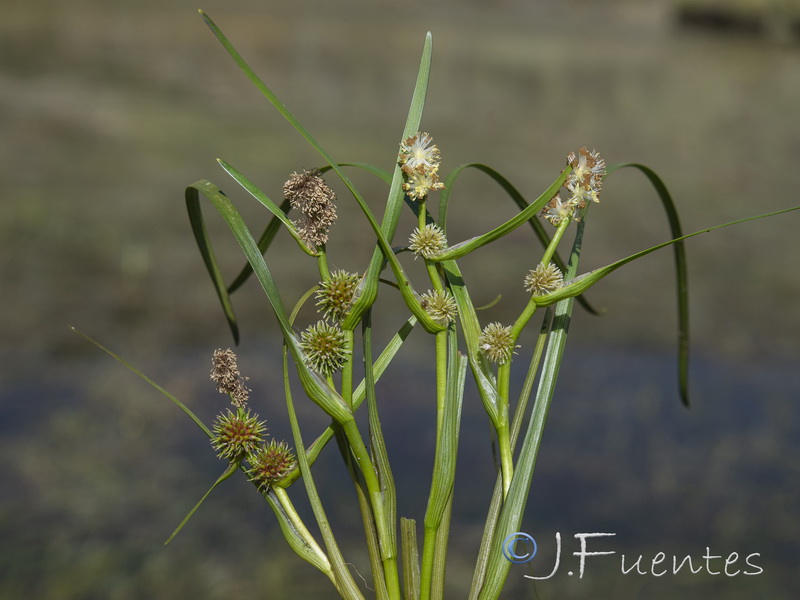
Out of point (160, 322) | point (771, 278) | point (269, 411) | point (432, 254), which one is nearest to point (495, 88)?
point (771, 278)

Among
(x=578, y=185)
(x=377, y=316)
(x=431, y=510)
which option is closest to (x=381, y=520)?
(x=431, y=510)

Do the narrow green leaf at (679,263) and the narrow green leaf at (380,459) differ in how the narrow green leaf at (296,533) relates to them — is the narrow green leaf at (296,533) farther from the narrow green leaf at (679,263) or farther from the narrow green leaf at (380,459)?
the narrow green leaf at (679,263)

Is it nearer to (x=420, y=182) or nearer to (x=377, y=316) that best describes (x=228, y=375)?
(x=420, y=182)

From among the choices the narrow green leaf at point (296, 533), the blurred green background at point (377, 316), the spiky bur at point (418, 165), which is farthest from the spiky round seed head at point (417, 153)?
the blurred green background at point (377, 316)

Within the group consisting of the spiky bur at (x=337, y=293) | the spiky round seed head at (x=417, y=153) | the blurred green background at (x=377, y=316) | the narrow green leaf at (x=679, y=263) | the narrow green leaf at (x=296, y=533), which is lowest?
the narrow green leaf at (x=296, y=533)

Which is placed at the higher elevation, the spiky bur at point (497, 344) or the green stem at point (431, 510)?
the spiky bur at point (497, 344)

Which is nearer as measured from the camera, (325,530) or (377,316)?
(325,530)
